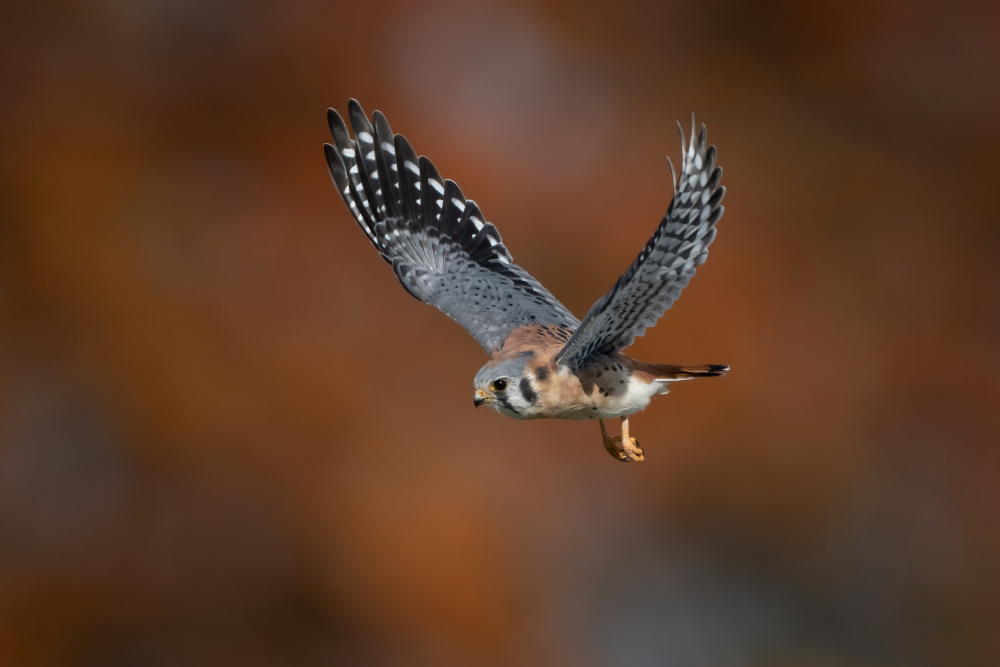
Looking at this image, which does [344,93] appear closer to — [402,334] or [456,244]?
[402,334]

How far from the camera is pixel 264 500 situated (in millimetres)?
11844

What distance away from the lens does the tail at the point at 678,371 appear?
369 cm

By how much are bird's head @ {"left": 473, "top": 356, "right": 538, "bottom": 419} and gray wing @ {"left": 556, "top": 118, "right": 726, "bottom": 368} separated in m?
0.17

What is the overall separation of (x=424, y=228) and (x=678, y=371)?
1.65 metres

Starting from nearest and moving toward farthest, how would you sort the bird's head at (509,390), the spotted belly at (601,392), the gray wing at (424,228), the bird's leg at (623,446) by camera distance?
the bird's head at (509,390) → the spotted belly at (601,392) → the bird's leg at (623,446) → the gray wing at (424,228)

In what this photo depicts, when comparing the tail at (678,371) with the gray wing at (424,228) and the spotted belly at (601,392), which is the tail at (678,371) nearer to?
the spotted belly at (601,392)

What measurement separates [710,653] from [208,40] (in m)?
9.22

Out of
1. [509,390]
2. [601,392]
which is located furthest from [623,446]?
[509,390]

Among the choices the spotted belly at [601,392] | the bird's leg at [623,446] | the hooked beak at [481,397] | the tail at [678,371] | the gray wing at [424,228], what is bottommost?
the hooked beak at [481,397]

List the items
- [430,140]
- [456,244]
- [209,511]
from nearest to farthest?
[456,244] < [209,511] < [430,140]

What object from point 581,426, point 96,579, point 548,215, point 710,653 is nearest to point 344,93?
point 548,215

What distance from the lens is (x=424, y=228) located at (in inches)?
194

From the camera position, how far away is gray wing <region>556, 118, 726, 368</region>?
11.0 feet

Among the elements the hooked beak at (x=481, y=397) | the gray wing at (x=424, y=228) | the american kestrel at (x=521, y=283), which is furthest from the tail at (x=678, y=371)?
the gray wing at (x=424, y=228)
